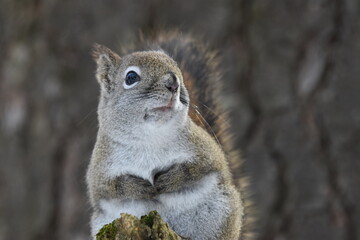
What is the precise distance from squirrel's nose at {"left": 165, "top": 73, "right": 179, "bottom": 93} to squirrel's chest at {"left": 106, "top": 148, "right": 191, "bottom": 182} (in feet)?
0.64

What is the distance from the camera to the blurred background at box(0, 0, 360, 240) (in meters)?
2.96

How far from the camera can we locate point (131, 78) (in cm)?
207

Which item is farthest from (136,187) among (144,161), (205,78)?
(205,78)

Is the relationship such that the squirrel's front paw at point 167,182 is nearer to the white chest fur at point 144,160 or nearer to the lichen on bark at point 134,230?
the white chest fur at point 144,160

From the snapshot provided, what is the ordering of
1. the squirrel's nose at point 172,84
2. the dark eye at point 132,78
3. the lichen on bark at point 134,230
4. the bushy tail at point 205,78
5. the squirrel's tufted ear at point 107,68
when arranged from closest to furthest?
the lichen on bark at point 134,230, the squirrel's nose at point 172,84, the dark eye at point 132,78, the squirrel's tufted ear at point 107,68, the bushy tail at point 205,78

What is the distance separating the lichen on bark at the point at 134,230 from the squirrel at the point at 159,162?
20 cm

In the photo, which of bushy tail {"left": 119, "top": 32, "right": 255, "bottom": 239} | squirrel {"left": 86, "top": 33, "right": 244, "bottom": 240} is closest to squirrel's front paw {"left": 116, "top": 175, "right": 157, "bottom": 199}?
squirrel {"left": 86, "top": 33, "right": 244, "bottom": 240}

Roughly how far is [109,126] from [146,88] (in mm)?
198

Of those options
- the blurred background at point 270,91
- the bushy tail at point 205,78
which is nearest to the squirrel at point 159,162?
the bushy tail at point 205,78

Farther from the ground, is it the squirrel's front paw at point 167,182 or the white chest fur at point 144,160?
the white chest fur at point 144,160

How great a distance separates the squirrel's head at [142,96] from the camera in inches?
76.9

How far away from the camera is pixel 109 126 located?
210cm

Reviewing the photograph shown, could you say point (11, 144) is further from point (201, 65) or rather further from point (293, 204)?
point (293, 204)

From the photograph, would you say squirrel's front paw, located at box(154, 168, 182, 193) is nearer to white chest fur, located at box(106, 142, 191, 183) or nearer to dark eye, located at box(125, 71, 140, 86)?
white chest fur, located at box(106, 142, 191, 183)
